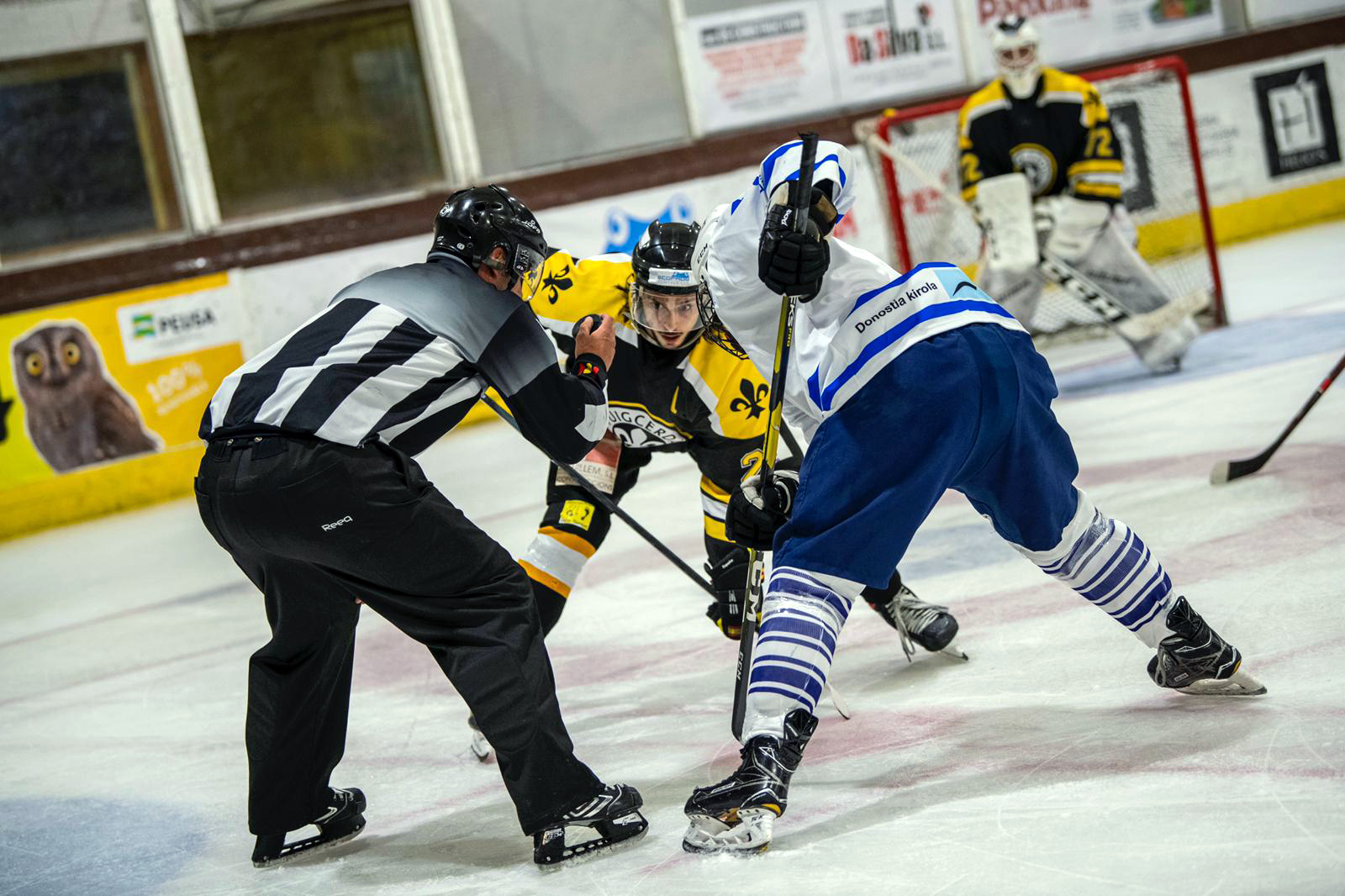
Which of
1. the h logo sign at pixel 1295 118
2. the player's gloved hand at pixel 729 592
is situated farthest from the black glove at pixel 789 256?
the h logo sign at pixel 1295 118

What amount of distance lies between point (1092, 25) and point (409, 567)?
9.32 m

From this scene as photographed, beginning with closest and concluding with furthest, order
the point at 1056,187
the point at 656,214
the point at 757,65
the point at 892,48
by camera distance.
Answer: the point at 1056,187, the point at 656,214, the point at 757,65, the point at 892,48

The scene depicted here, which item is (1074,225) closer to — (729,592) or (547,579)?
(729,592)

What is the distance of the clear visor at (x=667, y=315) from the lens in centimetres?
288

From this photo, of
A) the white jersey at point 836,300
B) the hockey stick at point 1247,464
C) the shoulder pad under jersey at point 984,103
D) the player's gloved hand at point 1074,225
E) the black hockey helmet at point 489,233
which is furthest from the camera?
the shoulder pad under jersey at point 984,103

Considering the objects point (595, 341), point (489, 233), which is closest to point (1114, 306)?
point (595, 341)

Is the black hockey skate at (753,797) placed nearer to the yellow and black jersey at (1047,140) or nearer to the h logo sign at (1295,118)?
the yellow and black jersey at (1047,140)

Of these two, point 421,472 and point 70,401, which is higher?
point 70,401

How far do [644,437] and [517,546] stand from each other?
76.3 inches

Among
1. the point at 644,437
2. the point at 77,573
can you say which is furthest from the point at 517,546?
the point at 77,573

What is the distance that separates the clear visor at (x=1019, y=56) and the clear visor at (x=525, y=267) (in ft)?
14.7

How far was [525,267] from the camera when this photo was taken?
2438mm

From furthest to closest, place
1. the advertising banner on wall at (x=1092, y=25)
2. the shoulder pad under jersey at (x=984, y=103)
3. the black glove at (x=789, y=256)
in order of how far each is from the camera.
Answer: the advertising banner on wall at (x=1092, y=25)
the shoulder pad under jersey at (x=984, y=103)
the black glove at (x=789, y=256)

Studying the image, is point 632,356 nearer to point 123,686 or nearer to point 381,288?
point 381,288
